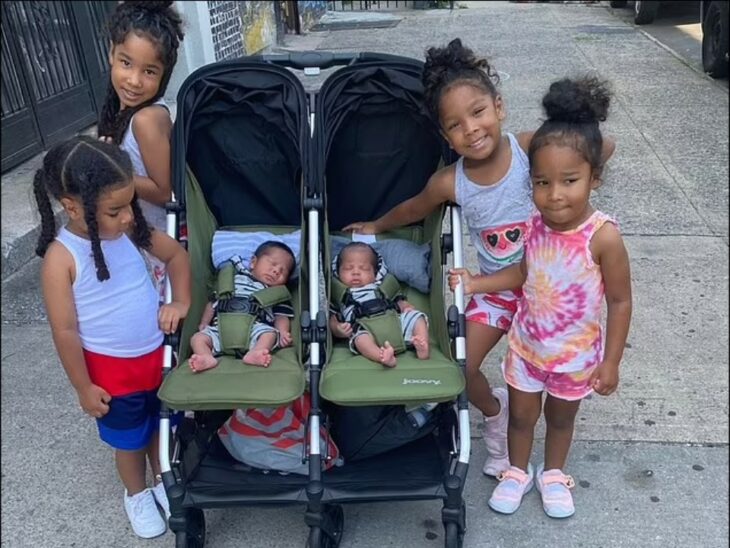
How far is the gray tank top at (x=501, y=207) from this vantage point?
256 centimetres

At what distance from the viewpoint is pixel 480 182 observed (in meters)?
2.58

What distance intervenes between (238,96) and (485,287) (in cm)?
123

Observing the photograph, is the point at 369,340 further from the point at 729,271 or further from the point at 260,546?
the point at 729,271

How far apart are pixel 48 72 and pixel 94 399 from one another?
4.73 metres

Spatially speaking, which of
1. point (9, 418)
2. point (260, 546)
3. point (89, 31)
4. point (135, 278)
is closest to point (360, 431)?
point (260, 546)

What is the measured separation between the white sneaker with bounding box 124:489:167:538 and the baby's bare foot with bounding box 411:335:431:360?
1141 mm

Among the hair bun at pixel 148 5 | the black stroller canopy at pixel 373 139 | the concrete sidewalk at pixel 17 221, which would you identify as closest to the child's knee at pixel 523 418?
the black stroller canopy at pixel 373 139

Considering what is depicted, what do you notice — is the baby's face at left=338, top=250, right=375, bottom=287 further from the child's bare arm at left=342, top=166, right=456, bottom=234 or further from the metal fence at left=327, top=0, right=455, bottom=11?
the metal fence at left=327, top=0, right=455, bottom=11

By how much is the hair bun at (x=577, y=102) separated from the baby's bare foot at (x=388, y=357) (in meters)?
0.91

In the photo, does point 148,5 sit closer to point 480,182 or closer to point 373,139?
point 373,139

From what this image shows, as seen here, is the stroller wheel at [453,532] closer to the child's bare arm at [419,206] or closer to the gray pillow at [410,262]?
the gray pillow at [410,262]

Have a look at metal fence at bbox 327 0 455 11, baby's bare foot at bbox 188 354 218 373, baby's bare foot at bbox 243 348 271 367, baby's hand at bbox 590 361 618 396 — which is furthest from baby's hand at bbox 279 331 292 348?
metal fence at bbox 327 0 455 11

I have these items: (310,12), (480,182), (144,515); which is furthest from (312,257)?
(310,12)

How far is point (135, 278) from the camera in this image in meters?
2.44
